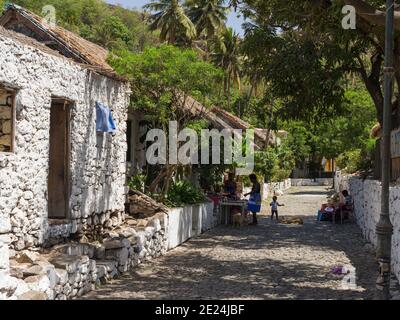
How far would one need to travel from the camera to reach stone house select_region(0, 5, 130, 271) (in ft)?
30.1


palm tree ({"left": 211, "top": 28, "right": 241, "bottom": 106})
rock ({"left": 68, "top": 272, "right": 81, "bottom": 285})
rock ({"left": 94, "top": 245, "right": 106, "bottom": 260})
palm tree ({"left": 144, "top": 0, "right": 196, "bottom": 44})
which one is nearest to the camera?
rock ({"left": 68, "top": 272, "right": 81, "bottom": 285})

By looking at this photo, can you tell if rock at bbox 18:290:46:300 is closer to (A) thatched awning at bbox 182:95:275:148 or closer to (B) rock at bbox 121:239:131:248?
(B) rock at bbox 121:239:131:248

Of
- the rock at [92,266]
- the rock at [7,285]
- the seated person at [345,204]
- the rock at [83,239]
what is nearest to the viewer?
the rock at [7,285]

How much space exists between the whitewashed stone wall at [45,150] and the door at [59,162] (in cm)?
13

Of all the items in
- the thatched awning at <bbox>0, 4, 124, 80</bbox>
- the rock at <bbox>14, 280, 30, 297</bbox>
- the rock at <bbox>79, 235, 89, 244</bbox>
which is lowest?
the rock at <bbox>14, 280, 30, 297</bbox>

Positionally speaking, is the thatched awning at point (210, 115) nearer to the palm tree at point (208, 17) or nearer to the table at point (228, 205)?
the table at point (228, 205)

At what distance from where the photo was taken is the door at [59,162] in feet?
36.8

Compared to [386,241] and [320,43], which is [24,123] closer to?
[386,241]

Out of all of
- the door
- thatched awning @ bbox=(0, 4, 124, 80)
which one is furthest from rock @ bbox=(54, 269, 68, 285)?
thatched awning @ bbox=(0, 4, 124, 80)

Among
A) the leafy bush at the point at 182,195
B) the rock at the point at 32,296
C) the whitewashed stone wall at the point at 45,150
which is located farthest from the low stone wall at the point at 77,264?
the leafy bush at the point at 182,195

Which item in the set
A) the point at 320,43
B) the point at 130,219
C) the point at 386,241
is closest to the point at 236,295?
the point at 386,241

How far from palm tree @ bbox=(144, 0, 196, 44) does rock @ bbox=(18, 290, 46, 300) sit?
34154mm

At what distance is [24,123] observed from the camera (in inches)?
373

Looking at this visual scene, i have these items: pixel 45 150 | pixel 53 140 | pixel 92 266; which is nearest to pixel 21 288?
pixel 92 266
